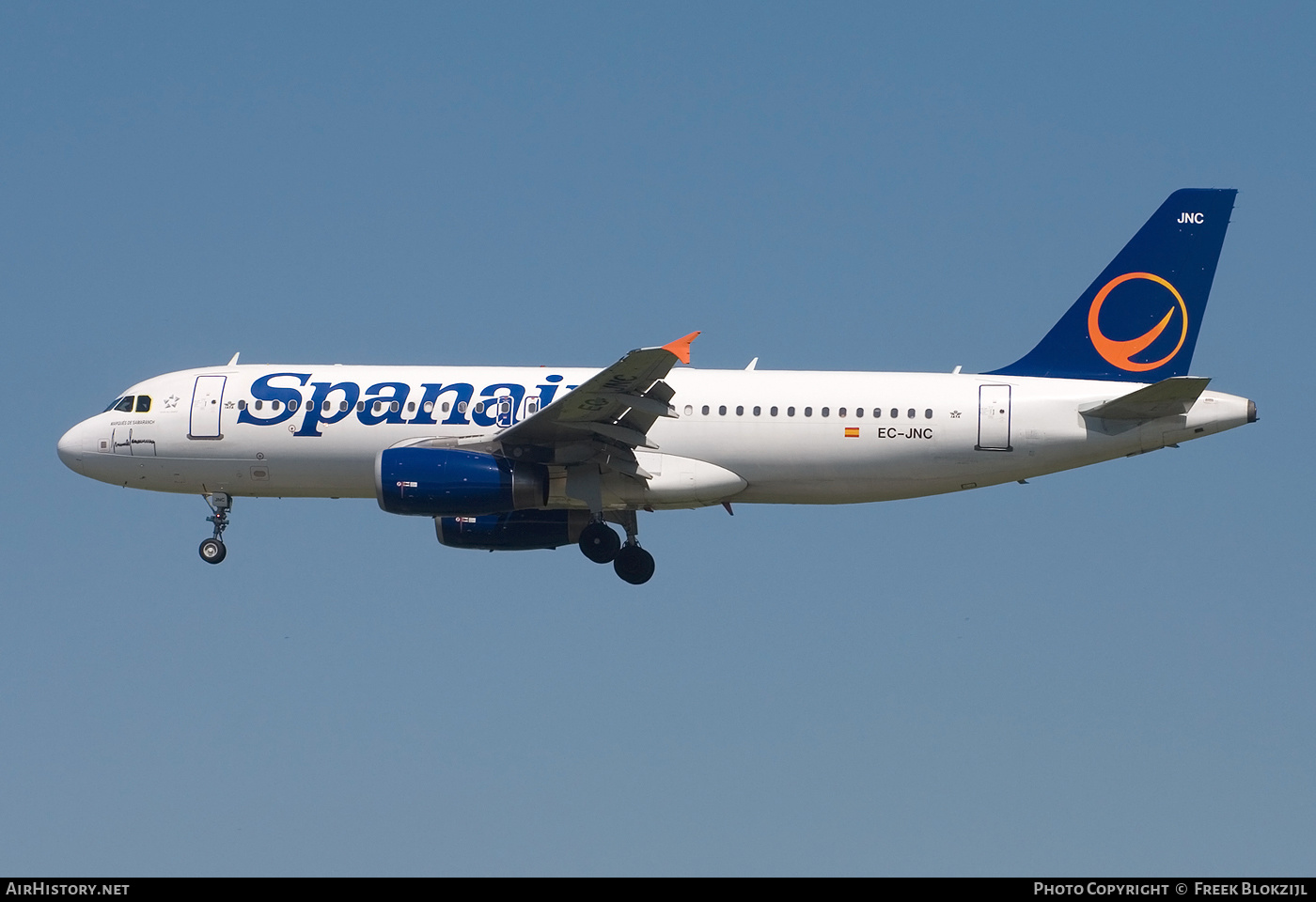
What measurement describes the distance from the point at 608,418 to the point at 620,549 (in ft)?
14.2

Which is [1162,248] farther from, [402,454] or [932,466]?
[402,454]

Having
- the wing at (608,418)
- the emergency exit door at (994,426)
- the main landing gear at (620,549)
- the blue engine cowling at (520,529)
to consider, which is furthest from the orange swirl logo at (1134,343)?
the blue engine cowling at (520,529)

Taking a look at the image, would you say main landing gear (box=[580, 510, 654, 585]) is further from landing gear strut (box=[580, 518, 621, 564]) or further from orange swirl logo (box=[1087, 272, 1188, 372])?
orange swirl logo (box=[1087, 272, 1188, 372])

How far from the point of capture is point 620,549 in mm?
40594

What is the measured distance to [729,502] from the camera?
131 ft

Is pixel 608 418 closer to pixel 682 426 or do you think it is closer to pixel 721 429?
pixel 682 426

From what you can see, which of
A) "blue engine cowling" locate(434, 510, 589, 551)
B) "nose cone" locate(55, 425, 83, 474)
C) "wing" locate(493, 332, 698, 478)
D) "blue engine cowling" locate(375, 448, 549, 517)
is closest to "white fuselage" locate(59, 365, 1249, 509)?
"wing" locate(493, 332, 698, 478)

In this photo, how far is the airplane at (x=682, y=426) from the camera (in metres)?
37.8

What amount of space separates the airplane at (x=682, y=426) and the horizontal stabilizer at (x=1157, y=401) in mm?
47

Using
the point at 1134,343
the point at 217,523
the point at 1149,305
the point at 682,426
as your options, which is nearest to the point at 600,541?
the point at 682,426
